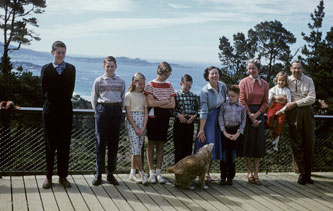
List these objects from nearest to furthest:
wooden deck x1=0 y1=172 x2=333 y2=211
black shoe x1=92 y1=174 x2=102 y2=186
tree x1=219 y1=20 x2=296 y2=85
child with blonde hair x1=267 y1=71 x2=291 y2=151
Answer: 1. wooden deck x1=0 y1=172 x2=333 y2=211
2. black shoe x1=92 y1=174 x2=102 y2=186
3. child with blonde hair x1=267 y1=71 x2=291 y2=151
4. tree x1=219 y1=20 x2=296 y2=85

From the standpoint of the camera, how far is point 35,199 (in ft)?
12.2

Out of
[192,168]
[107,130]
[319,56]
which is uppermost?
[319,56]

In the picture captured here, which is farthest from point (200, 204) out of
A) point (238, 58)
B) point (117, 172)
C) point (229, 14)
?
point (229, 14)

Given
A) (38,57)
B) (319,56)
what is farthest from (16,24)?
(38,57)

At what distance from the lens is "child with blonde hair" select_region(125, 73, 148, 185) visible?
4352 millimetres

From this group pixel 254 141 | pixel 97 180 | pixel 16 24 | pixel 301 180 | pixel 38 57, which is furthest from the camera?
pixel 38 57

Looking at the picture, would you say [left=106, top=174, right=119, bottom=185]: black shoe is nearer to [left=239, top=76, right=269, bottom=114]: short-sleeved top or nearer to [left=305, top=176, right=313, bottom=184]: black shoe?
[left=239, top=76, right=269, bottom=114]: short-sleeved top

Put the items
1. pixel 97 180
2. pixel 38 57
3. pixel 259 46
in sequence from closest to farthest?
pixel 97 180 < pixel 259 46 < pixel 38 57

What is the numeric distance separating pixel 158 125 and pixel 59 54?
4.67ft

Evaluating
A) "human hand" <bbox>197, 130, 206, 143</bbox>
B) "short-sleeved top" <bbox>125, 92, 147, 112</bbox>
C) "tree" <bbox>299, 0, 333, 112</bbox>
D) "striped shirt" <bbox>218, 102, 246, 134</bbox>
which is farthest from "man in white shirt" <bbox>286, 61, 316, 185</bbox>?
"tree" <bbox>299, 0, 333, 112</bbox>

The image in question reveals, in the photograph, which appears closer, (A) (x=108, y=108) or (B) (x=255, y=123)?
(A) (x=108, y=108)

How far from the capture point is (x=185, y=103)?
4.45m

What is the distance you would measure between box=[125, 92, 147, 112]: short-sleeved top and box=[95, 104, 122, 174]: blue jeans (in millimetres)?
160

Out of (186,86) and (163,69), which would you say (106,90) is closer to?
(163,69)
